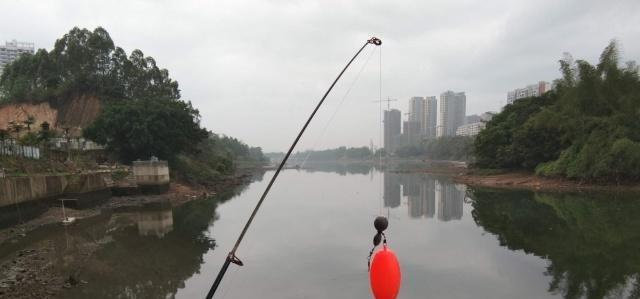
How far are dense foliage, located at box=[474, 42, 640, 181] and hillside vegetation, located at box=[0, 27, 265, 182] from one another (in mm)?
30861

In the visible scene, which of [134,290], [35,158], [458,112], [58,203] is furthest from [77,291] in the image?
[458,112]

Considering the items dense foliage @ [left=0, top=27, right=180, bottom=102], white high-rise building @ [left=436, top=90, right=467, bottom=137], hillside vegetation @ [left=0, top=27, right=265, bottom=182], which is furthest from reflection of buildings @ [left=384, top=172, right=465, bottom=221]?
white high-rise building @ [left=436, top=90, right=467, bottom=137]

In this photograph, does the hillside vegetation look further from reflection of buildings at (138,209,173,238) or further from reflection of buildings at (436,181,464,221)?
reflection of buildings at (436,181,464,221)

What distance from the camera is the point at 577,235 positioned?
13.9 meters

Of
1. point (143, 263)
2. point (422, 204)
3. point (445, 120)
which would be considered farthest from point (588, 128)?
point (445, 120)

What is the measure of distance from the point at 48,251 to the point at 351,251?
9.59 metres

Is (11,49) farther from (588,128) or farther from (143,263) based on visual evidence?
(588,128)

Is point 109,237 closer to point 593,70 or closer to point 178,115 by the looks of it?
point 178,115

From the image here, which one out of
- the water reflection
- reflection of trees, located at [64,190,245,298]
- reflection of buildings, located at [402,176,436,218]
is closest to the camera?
reflection of trees, located at [64,190,245,298]

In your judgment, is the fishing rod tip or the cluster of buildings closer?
the fishing rod tip

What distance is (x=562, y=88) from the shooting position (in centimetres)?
3566

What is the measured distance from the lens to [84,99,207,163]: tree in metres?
27.3

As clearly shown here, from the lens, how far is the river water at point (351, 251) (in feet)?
29.5

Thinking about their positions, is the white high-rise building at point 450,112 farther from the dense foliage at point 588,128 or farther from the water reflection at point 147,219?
the water reflection at point 147,219
